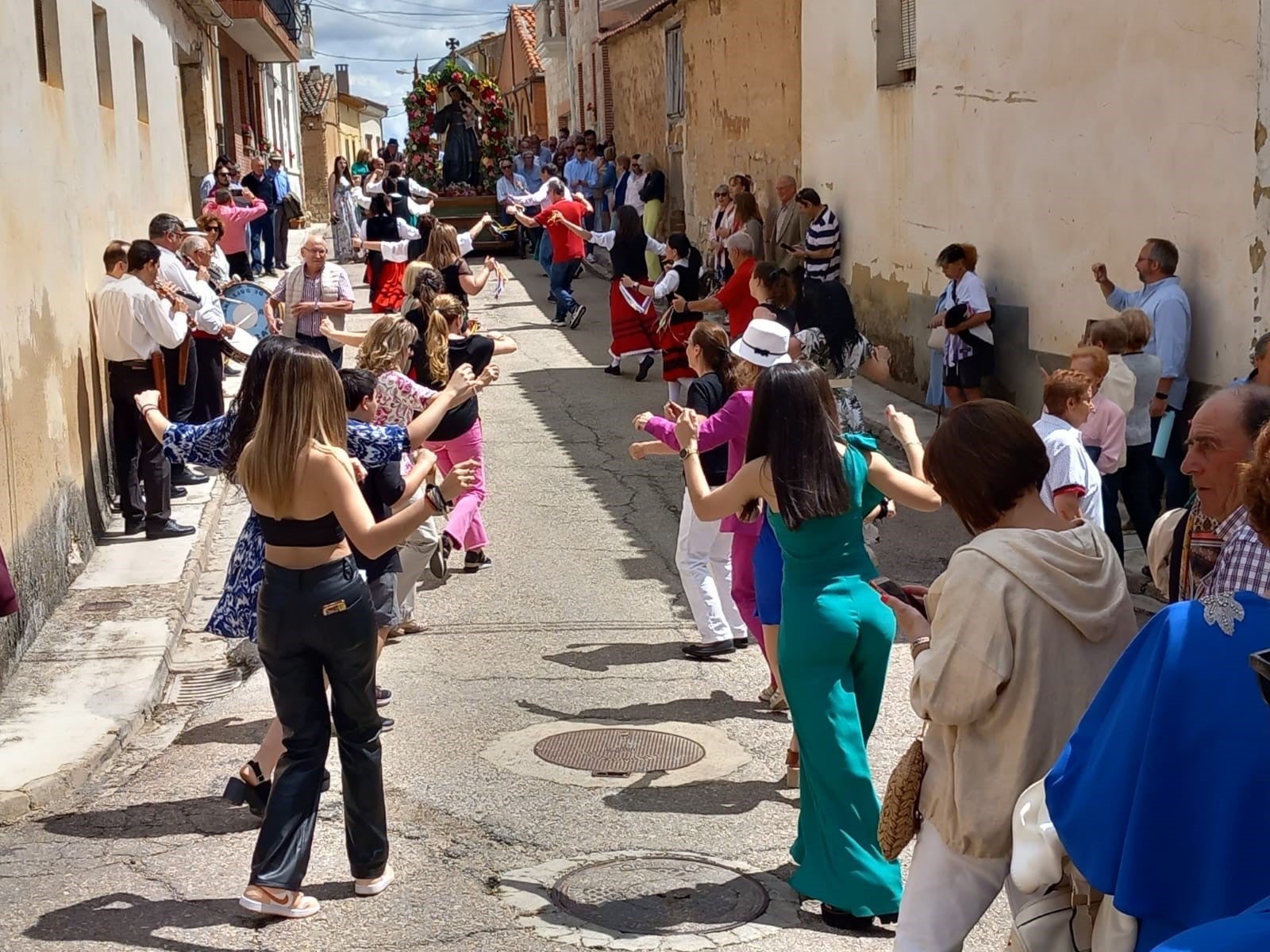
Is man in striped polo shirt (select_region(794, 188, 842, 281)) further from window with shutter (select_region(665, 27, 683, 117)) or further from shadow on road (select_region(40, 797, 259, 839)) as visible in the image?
shadow on road (select_region(40, 797, 259, 839))

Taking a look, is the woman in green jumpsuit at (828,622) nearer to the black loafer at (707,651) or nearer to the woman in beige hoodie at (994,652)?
the woman in beige hoodie at (994,652)

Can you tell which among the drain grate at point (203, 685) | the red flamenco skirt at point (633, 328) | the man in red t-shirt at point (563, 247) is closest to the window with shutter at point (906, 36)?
the red flamenco skirt at point (633, 328)

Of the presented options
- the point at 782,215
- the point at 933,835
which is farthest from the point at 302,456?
the point at 782,215

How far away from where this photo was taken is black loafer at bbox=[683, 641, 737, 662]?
7.58 meters

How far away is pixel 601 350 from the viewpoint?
58.9ft

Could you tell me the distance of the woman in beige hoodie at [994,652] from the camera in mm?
3334

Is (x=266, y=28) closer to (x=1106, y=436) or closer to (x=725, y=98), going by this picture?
(x=725, y=98)

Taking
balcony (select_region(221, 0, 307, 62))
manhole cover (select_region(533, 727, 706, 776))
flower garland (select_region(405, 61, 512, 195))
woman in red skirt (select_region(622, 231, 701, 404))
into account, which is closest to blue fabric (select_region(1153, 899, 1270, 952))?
manhole cover (select_region(533, 727, 706, 776))

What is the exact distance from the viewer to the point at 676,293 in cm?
1455

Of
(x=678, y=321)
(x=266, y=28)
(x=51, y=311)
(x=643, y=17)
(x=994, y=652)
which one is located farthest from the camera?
(x=643, y=17)

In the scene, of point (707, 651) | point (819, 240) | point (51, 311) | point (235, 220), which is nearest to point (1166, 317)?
point (707, 651)

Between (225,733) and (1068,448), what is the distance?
3.80 metres

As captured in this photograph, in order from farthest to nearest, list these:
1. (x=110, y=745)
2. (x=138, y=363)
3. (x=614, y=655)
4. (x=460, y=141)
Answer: (x=460, y=141) → (x=138, y=363) → (x=614, y=655) → (x=110, y=745)

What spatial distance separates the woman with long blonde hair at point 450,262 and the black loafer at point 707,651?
434 cm
